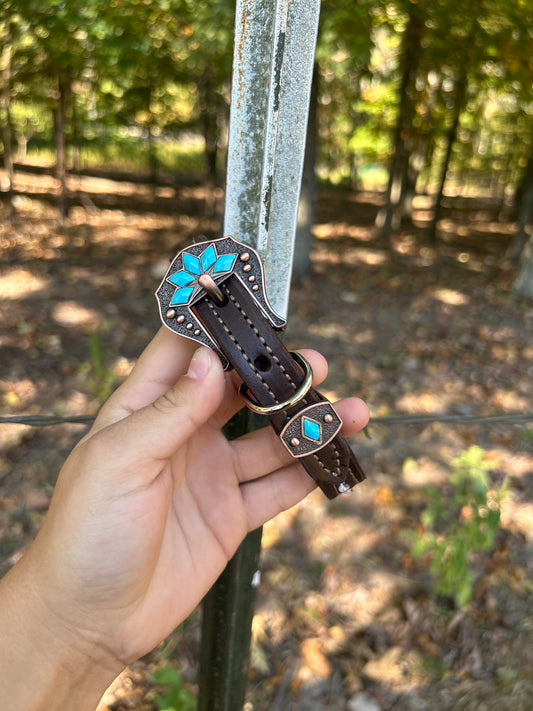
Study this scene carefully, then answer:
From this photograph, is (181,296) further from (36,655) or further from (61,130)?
(61,130)

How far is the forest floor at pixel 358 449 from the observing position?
2246mm

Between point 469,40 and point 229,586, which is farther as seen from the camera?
point 469,40

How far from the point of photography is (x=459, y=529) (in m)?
2.78

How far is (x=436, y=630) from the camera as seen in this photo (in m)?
2.41

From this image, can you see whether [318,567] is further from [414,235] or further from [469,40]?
[414,235]

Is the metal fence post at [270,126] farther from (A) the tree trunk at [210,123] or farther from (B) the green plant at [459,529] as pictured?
(A) the tree trunk at [210,123]

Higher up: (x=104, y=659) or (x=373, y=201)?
(x=104, y=659)

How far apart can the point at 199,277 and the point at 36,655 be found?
0.85 m

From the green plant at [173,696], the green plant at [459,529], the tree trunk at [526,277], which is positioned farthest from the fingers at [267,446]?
the tree trunk at [526,277]

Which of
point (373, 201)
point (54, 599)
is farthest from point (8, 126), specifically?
point (373, 201)

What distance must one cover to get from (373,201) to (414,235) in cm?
689

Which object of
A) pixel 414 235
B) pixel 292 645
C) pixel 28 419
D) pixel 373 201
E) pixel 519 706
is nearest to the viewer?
pixel 28 419

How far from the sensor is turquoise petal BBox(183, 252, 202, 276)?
115 cm

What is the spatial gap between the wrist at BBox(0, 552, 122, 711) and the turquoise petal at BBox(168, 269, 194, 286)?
2.27ft
